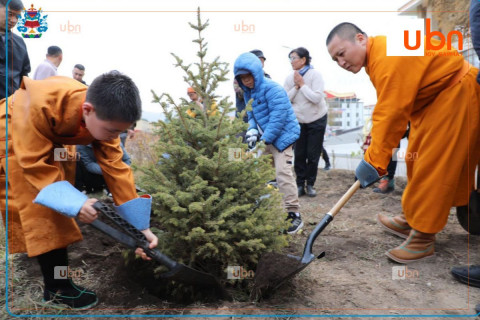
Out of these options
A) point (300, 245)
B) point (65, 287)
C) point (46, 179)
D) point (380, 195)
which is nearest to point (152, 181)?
point (46, 179)

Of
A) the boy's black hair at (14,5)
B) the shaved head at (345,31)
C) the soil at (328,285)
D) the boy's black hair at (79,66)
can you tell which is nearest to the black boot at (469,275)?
the soil at (328,285)

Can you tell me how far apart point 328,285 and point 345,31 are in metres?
2.03

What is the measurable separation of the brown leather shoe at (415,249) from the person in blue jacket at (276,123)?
115cm

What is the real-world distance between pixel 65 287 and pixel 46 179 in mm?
822

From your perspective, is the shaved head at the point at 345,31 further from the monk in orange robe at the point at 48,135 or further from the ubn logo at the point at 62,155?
the ubn logo at the point at 62,155

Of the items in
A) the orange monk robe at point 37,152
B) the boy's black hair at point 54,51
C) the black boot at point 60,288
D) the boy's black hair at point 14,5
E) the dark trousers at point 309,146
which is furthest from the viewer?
the dark trousers at point 309,146

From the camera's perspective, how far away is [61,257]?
237 centimetres

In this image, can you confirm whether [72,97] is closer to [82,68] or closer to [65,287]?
[65,287]

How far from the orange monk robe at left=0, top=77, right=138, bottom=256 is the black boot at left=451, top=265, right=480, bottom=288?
9.29 feet

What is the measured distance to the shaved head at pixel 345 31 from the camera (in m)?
2.93

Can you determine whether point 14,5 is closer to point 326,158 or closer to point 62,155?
point 62,155

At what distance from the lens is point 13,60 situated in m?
3.41

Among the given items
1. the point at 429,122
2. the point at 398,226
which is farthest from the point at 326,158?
the point at 429,122

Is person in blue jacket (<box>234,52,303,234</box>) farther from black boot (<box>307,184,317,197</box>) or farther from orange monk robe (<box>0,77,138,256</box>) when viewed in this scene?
orange monk robe (<box>0,77,138,256</box>)
